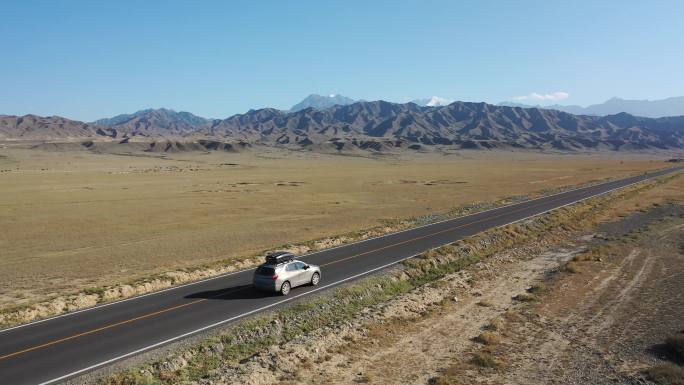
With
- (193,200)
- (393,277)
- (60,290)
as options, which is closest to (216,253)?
(60,290)

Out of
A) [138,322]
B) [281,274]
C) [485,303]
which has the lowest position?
[485,303]

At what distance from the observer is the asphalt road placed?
17.3 meters

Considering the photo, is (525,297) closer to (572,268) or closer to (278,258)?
(572,268)

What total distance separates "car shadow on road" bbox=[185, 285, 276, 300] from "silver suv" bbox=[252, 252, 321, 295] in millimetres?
582

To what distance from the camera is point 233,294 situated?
26000 mm

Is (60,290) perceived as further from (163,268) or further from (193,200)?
(193,200)

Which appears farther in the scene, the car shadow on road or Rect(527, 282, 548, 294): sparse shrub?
Rect(527, 282, 548, 294): sparse shrub

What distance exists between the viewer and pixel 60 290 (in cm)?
2753

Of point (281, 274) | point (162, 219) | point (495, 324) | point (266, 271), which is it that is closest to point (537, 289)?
point (495, 324)

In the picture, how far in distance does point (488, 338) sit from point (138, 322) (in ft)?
48.2

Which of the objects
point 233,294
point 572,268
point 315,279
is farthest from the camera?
point 572,268

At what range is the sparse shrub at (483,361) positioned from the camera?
18.2 m

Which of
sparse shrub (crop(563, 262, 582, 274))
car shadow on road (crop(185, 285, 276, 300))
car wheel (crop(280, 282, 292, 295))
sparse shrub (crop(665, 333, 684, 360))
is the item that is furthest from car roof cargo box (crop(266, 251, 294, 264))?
sparse shrub (crop(563, 262, 582, 274))

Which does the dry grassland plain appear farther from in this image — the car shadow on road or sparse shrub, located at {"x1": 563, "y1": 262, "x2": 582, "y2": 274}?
sparse shrub, located at {"x1": 563, "y1": 262, "x2": 582, "y2": 274}
